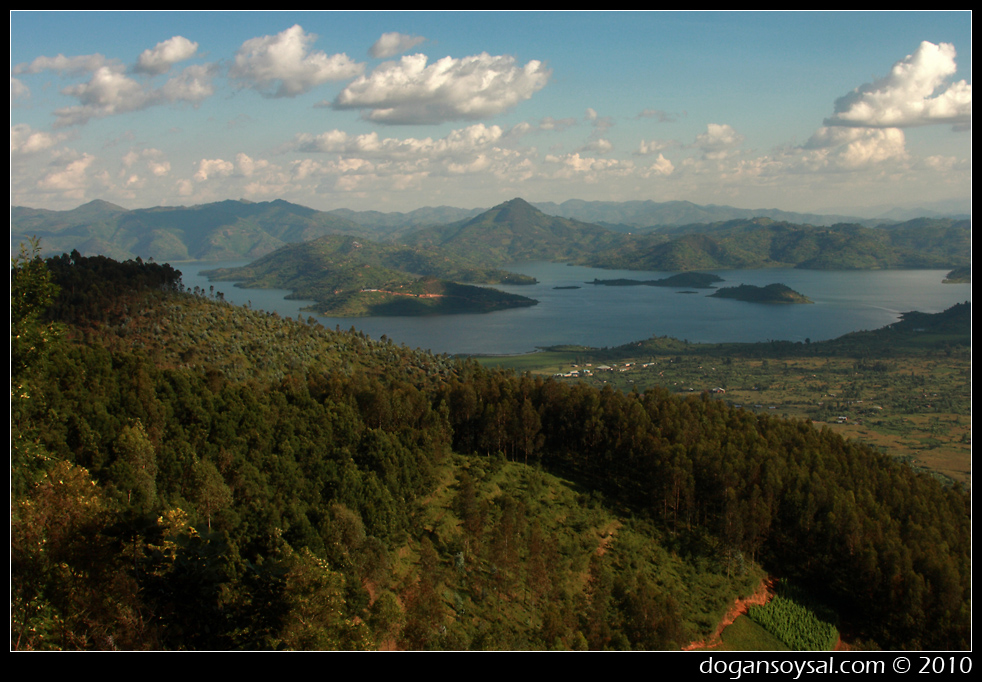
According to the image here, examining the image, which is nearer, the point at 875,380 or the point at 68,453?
the point at 68,453

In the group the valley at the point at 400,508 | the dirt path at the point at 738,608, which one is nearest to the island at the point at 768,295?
the valley at the point at 400,508

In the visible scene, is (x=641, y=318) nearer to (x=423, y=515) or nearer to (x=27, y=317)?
(x=423, y=515)

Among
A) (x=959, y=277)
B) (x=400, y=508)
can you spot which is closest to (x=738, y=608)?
(x=400, y=508)

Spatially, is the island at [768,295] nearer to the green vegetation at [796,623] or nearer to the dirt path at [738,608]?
the dirt path at [738,608]

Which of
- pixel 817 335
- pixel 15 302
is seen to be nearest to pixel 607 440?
pixel 15 302

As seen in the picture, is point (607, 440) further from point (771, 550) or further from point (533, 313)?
point (533, 313)
